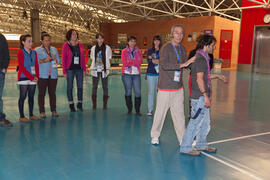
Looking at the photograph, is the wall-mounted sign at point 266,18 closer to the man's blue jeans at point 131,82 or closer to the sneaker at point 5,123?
the man's blue jeans at point 131,82

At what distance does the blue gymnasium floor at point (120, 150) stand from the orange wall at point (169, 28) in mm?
16232

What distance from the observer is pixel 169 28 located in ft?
77.3

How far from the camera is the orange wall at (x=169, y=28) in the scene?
66.2ft

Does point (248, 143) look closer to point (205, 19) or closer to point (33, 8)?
point (205, 19)

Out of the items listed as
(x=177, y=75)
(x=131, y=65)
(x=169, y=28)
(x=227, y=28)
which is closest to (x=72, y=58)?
(x=131, y=65)

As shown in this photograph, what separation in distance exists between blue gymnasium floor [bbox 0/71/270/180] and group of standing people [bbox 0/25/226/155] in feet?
0.87

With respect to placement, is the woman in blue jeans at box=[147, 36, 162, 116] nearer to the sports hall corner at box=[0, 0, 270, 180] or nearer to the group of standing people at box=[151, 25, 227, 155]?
the sports hall corner at box=[0, 0, 270, 180]

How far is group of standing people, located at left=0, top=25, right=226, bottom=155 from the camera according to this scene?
2.95 meters

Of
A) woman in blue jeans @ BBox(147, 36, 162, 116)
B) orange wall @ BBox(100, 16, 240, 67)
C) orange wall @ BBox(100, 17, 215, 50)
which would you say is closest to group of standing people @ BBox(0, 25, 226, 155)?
woman in blue jeans @ BBox(147, 36, 162, 116)

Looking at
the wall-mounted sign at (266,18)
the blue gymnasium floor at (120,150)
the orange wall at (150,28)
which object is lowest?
the blue gymnasium floor at (120,150)

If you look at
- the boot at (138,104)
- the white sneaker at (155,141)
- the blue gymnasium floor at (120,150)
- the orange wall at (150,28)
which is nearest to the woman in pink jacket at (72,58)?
the blue gymnasium floor at (120,150)

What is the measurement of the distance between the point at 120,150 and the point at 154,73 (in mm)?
2040

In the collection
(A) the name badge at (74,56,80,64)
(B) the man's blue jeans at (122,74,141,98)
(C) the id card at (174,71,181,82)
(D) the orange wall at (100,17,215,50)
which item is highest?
(D) the orange wall at (100,17,215,50)

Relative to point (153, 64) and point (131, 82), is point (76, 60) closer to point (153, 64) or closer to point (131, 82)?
point (131, 82)
